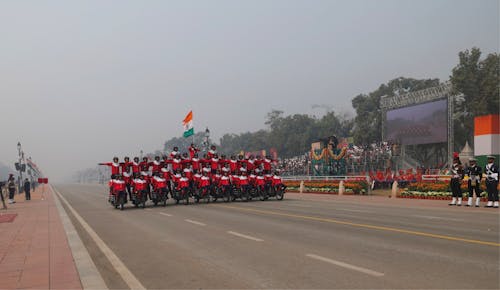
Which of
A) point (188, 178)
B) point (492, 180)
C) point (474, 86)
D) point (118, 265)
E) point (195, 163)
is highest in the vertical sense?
point (474, 86)

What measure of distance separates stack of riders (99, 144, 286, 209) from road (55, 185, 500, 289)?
6616 mm

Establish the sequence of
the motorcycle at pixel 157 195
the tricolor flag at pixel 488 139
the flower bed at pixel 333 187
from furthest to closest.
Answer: the tricolor flag at pixel 488 139 → the flower bed at pixel 333 187 → the motorcycle at pixel 157 195

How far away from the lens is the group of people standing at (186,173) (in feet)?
66.4

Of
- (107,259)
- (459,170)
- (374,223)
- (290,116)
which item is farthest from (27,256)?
(290,116)

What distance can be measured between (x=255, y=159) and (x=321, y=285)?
61.5 feet

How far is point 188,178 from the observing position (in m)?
22.0

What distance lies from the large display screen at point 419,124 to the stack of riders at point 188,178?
104 feet

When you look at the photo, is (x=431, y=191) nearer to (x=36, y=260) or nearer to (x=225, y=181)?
(x=225, y=181)

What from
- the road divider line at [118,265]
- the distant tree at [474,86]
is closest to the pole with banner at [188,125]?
the road divider line at [118,265]

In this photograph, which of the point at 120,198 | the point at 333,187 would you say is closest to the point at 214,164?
the point at 120,198

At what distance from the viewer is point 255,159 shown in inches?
966

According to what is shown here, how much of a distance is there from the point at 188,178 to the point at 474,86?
57.5m

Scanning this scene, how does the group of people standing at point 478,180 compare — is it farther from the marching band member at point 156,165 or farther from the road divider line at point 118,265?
the road divider line at point 118,265

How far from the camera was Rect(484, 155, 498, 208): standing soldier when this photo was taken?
17.7 m
